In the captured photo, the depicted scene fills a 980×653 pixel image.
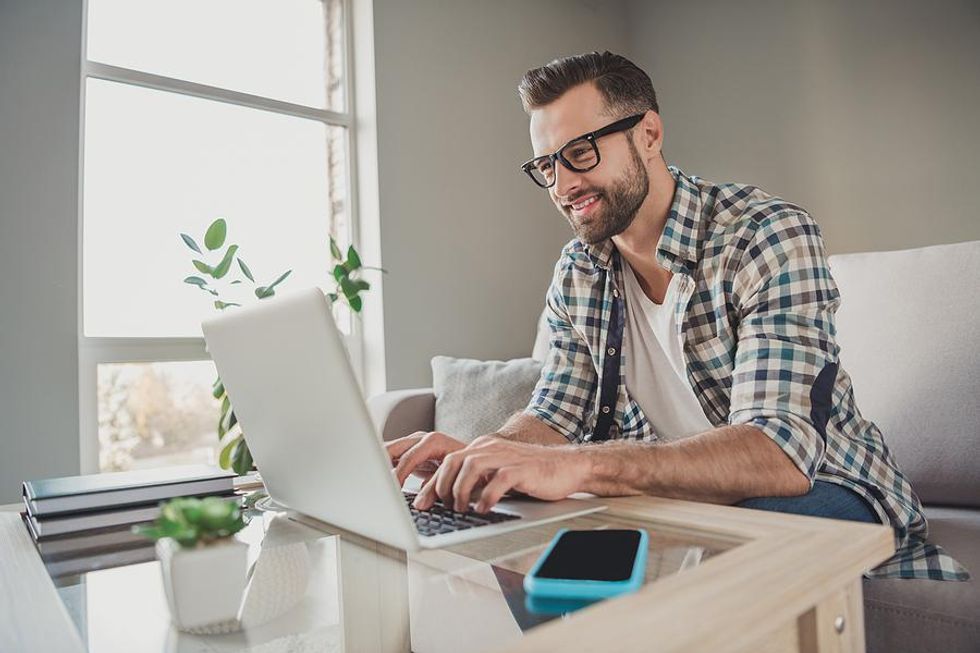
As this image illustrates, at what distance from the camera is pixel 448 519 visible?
2.44 feet

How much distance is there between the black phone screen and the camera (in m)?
0.53

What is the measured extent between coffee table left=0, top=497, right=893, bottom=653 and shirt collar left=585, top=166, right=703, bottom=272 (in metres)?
0.54

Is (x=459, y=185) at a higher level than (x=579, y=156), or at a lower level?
higher

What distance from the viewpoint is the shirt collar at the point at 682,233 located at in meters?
1.23

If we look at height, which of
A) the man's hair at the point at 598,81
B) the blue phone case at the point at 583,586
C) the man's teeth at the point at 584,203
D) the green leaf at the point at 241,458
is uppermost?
the man's hair at the point at 598,81

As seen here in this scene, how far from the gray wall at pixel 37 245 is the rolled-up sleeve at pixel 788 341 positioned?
1.88 meters

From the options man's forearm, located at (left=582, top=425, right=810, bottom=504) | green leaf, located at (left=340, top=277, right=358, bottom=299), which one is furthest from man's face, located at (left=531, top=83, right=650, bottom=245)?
green leaf, located at (left=340, top=277, right=358, bottom=299)

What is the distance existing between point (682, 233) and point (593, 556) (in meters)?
0.78

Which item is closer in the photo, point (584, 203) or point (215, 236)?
point (584, 203)

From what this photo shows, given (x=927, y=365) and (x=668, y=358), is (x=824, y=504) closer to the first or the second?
(x=668, y=358)

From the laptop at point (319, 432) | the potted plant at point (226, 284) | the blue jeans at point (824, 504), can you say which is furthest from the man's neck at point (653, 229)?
the potted plant at point (226, 284)

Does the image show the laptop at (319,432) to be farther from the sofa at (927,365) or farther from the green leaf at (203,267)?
the green leaf at (203,267)

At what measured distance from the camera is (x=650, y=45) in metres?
3.64

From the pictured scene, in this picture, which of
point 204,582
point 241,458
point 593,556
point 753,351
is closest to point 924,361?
point 753,351
